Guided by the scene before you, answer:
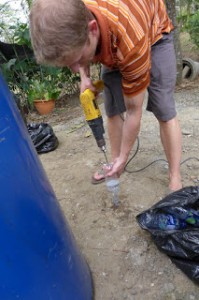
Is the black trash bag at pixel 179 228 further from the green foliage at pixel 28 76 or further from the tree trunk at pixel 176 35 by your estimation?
the green foliage at pixel 28 76

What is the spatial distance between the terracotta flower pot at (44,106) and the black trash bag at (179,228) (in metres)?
2.92

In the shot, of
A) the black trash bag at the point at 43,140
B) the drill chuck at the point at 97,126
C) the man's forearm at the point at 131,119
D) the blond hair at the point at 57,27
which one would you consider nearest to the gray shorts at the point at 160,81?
the drill chuck at the point at 97,126

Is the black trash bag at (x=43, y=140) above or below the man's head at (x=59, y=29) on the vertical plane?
below

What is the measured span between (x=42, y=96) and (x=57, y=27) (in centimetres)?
333

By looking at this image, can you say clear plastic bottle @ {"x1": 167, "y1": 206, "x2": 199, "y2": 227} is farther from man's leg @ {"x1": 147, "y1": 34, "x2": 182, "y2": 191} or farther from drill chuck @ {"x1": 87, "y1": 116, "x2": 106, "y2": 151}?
drill chuck @ {"x1": 87, "y1": 116, "x2": 106, "y2": 151}

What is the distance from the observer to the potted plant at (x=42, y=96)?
13.8ft

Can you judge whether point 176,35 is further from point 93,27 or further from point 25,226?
point 25,226

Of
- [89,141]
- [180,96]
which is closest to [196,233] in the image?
[89,141]

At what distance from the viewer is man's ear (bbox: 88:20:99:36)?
1.11 metres

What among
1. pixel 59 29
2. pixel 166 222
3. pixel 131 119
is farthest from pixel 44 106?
pixel 59 29

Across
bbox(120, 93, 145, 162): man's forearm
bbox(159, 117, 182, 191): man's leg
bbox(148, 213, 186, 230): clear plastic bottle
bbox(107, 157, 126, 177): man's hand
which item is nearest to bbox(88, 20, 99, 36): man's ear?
bbox(120, 93, 145, 162): man's forearm

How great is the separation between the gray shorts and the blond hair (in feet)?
2.30

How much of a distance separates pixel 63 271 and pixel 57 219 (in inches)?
7.9

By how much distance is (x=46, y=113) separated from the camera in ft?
14.0
